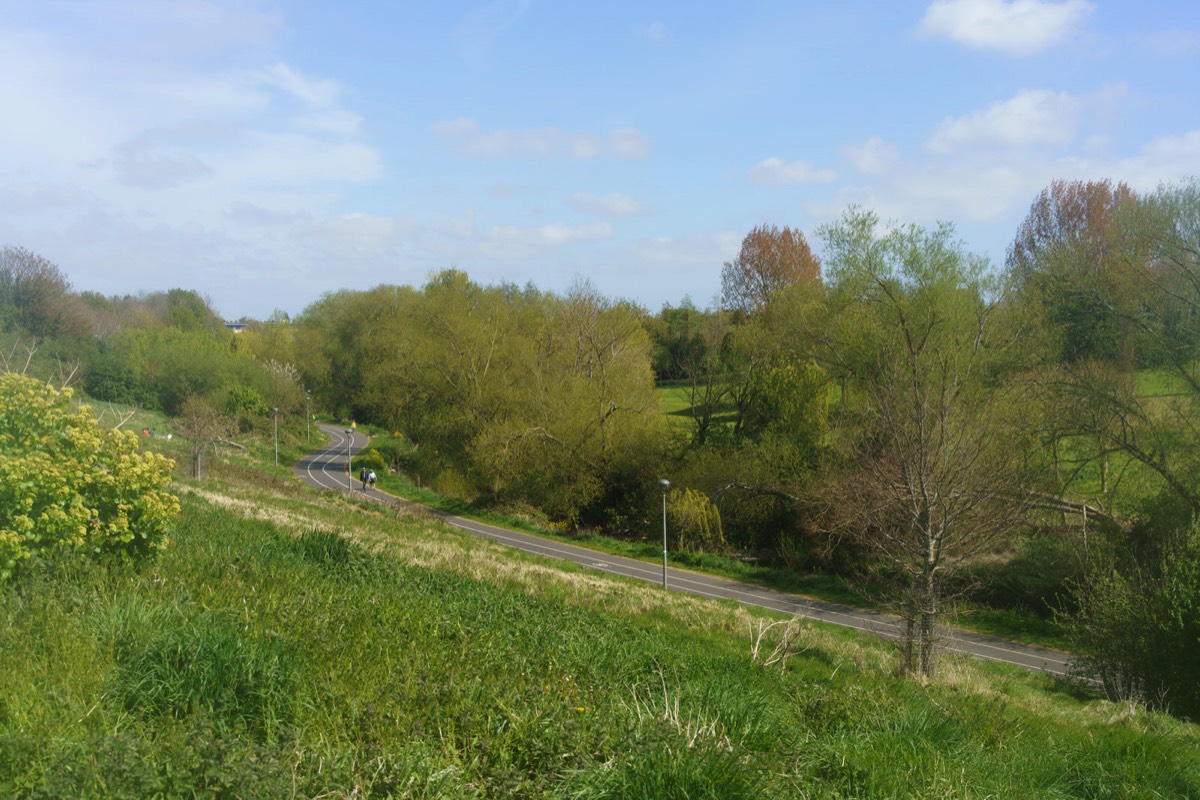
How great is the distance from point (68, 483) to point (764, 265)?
211 feet

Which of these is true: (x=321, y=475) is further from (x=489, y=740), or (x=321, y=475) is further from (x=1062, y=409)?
(x=489, y=740)

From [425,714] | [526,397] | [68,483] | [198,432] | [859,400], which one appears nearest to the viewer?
[425,714]

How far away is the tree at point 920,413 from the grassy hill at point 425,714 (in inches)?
220

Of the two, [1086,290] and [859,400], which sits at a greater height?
[1086,290]

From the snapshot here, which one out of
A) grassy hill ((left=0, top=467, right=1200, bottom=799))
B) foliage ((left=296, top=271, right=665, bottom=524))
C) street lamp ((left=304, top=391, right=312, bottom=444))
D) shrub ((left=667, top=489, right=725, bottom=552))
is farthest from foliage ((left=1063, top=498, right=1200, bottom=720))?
street lamp ((left=304, top=391, right=312, bottom=444))

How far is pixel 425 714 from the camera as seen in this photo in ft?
16.1

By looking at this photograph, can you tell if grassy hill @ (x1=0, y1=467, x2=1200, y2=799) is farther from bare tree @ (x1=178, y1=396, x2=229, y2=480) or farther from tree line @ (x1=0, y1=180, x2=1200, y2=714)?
bare tree @ (x1=178, y1=396, x2=229, y2=480)

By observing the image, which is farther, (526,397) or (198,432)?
(526,397)

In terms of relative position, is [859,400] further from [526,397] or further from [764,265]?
[764,265]

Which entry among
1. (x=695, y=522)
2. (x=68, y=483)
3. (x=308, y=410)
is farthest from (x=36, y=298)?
(x=68, y=483)

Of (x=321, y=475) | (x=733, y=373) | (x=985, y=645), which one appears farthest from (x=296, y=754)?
(x=321, y=475)

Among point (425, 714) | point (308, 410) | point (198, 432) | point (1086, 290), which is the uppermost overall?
point (1086, 290)

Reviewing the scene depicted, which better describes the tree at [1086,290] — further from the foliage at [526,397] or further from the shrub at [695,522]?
the foliage at [526,397]

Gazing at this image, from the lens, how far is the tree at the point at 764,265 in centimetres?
6706
